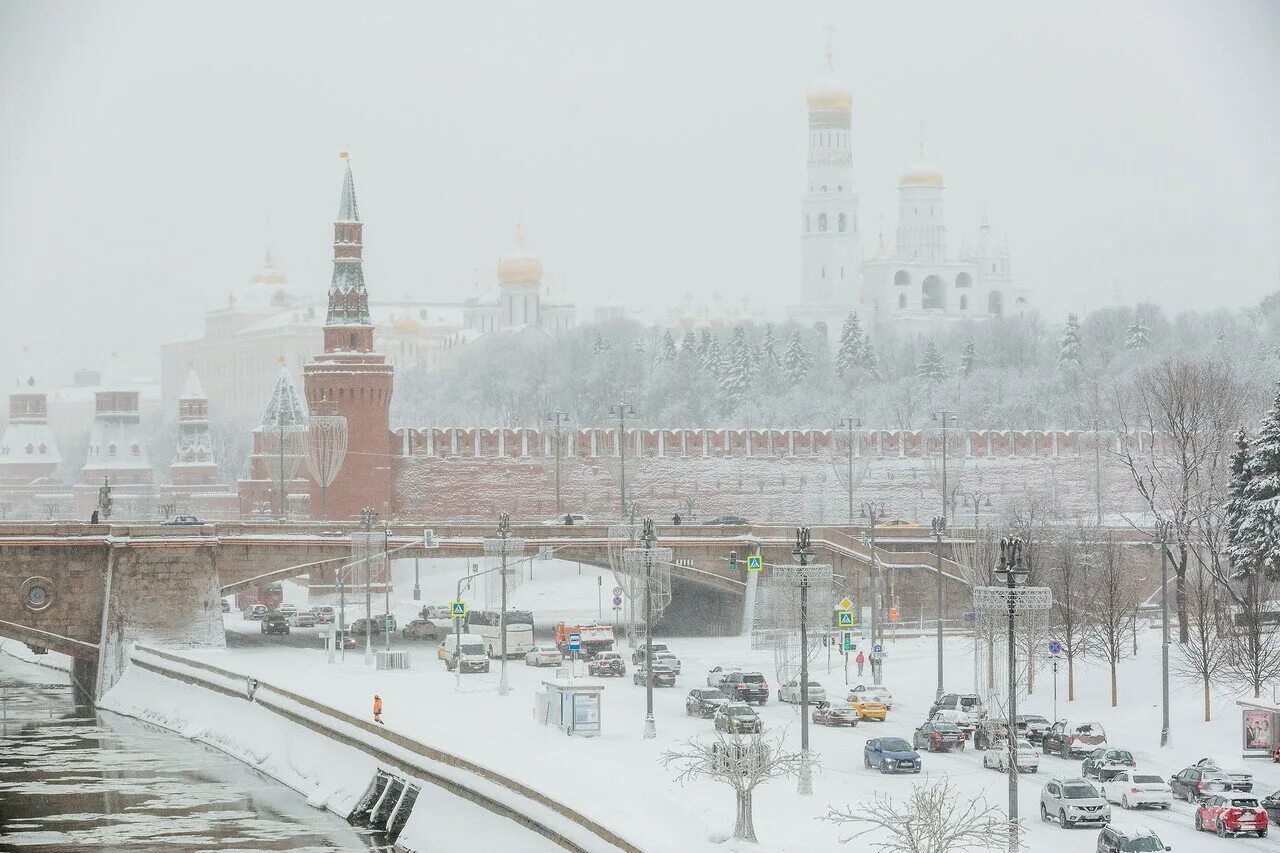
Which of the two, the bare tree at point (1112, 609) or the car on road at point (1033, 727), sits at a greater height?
the bare tree at point (1112, 609)

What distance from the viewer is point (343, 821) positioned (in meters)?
37.1

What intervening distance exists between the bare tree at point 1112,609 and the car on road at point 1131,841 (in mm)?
13903

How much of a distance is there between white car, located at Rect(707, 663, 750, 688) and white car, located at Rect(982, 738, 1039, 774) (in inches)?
387

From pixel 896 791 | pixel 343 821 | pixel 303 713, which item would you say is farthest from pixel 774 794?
pixel 303 713

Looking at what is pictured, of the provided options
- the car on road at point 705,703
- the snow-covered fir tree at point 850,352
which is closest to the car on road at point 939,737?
the car on road at point 705,703

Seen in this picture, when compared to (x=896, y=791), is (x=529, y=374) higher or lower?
higher

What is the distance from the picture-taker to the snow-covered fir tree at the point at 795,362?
111750 millimetres

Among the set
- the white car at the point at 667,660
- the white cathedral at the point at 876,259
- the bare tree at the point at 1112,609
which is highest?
the white cathedral at the point at 876,259

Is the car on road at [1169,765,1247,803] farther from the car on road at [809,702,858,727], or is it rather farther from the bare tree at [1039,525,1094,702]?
the bare tree at [1039,525,1094,702]

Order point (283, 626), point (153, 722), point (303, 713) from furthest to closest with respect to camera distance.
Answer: point (283, 626) → point (153, 722) → point (303, 713)

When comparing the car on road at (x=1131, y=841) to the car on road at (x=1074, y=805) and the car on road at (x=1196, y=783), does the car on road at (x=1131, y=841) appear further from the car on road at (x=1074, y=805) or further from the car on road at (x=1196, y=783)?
the car on road at (x=1196, y=783)

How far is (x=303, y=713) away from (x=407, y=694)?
10.6ft

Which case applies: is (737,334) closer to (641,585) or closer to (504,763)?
(641,585)

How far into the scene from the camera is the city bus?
51.9m
